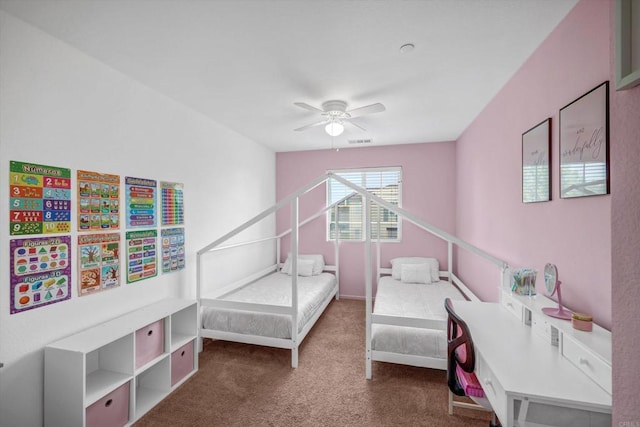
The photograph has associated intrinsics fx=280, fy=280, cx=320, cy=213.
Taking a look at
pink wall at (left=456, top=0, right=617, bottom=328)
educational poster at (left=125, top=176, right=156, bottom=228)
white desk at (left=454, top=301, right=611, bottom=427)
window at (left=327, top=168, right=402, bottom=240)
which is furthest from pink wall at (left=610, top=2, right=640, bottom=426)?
window at (left=327, top=168, right=402, bottom=240)

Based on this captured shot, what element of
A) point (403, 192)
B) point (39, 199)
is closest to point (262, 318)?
point (39, 199)

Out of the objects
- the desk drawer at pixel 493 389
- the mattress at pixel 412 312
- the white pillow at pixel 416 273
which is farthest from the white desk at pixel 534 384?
the white pillow at pixel 416 273

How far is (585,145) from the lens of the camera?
4.61ft

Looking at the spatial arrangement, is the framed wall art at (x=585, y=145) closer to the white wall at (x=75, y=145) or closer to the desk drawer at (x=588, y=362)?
the desk drawer at (x=588, y=362)

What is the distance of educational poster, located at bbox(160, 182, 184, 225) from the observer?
2.61 m

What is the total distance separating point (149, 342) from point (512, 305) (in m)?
2.60

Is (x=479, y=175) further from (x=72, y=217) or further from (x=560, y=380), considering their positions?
(x=72, y=217)

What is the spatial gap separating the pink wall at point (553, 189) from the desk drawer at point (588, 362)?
211 millimetres

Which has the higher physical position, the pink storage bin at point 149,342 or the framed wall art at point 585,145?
the framed wall art at point 585,145

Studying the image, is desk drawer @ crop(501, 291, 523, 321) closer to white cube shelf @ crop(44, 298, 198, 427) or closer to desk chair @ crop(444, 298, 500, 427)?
desk chair @ crop(444, 298, 500, 427)

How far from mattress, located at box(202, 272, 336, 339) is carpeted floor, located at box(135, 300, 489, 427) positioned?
1.05 ft

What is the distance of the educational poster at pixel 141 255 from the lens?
2.28m

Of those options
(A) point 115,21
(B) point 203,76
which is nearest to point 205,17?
(A) point 115,21

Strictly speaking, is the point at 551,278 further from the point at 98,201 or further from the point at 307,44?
the point at 98,201
